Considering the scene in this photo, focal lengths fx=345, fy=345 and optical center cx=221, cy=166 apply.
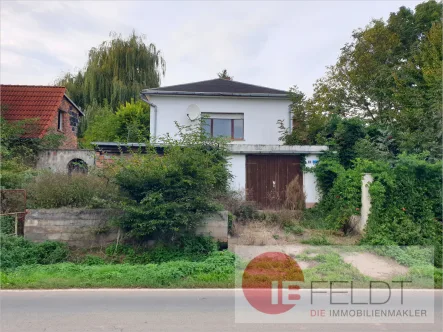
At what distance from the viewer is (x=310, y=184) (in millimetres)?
12758

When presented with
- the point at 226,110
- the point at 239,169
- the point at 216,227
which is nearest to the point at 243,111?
the point at 226,110

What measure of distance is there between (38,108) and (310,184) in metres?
13.2

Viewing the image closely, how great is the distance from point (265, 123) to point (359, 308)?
1278 centimetres

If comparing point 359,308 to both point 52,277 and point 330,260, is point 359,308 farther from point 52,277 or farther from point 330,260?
point 52,277

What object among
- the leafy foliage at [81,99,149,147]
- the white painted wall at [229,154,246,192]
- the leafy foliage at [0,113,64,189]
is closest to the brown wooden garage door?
the white painted wall at [229,154,246,192]

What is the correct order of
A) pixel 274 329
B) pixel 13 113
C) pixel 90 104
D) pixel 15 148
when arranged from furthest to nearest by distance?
pixel 90 104, pixel 13 113, pixel 15 148, pixel 274 329

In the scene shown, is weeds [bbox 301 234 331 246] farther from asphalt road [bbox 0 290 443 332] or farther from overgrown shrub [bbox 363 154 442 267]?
asphalt road [bbox 0 290 443 332]

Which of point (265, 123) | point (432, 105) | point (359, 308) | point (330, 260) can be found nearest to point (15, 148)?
point (265, 123)

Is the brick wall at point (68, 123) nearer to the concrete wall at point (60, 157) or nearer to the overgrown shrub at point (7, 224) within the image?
the concrete wall at point (60, 157)

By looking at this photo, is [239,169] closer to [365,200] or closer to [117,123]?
[365,200]

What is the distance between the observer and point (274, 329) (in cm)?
459

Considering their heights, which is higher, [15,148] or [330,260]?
[15,148]

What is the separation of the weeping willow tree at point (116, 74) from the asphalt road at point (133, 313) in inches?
853

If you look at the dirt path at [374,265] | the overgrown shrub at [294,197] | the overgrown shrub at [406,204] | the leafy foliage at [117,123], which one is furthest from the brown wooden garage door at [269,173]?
the leafy foliage at [117,123]
